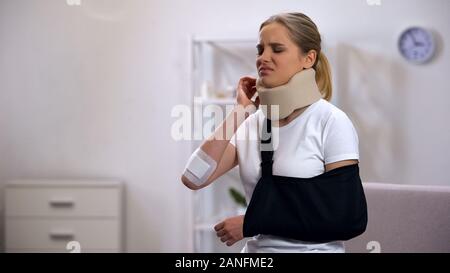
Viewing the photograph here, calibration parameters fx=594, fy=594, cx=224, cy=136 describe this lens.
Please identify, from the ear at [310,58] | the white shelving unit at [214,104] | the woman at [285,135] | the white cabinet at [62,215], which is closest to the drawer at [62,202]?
the white cabinet at [62,215]

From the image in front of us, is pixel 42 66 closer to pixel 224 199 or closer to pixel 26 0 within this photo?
pixel 26 0

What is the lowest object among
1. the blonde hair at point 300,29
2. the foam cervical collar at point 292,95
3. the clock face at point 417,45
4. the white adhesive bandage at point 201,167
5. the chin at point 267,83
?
the white adhesive bandage at point 201,167

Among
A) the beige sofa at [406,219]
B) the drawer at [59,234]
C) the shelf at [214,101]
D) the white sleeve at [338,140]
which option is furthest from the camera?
the drawer at [59,234]

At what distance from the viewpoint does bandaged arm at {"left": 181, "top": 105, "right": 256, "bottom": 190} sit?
1.13 meters

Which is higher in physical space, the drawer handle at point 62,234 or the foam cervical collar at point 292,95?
the foam cervical collar at point 292,95

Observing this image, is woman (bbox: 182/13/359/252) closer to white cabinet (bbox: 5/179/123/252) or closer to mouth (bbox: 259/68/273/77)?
mouth (bbox: 259/68/273/77)

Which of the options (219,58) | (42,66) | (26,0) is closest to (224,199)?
(219,58)

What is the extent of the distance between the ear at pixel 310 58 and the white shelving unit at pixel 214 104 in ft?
4.81

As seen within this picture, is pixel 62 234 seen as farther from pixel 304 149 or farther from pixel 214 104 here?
pixel 304 149

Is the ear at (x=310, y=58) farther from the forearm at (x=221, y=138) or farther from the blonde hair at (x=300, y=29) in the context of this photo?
the forearm at (x=221, y=138)

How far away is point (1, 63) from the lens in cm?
281

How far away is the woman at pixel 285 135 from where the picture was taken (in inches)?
42.3

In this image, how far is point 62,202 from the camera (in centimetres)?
269

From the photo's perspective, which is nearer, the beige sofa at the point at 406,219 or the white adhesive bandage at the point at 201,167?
the white adhesive bandage at the point at 201,167
